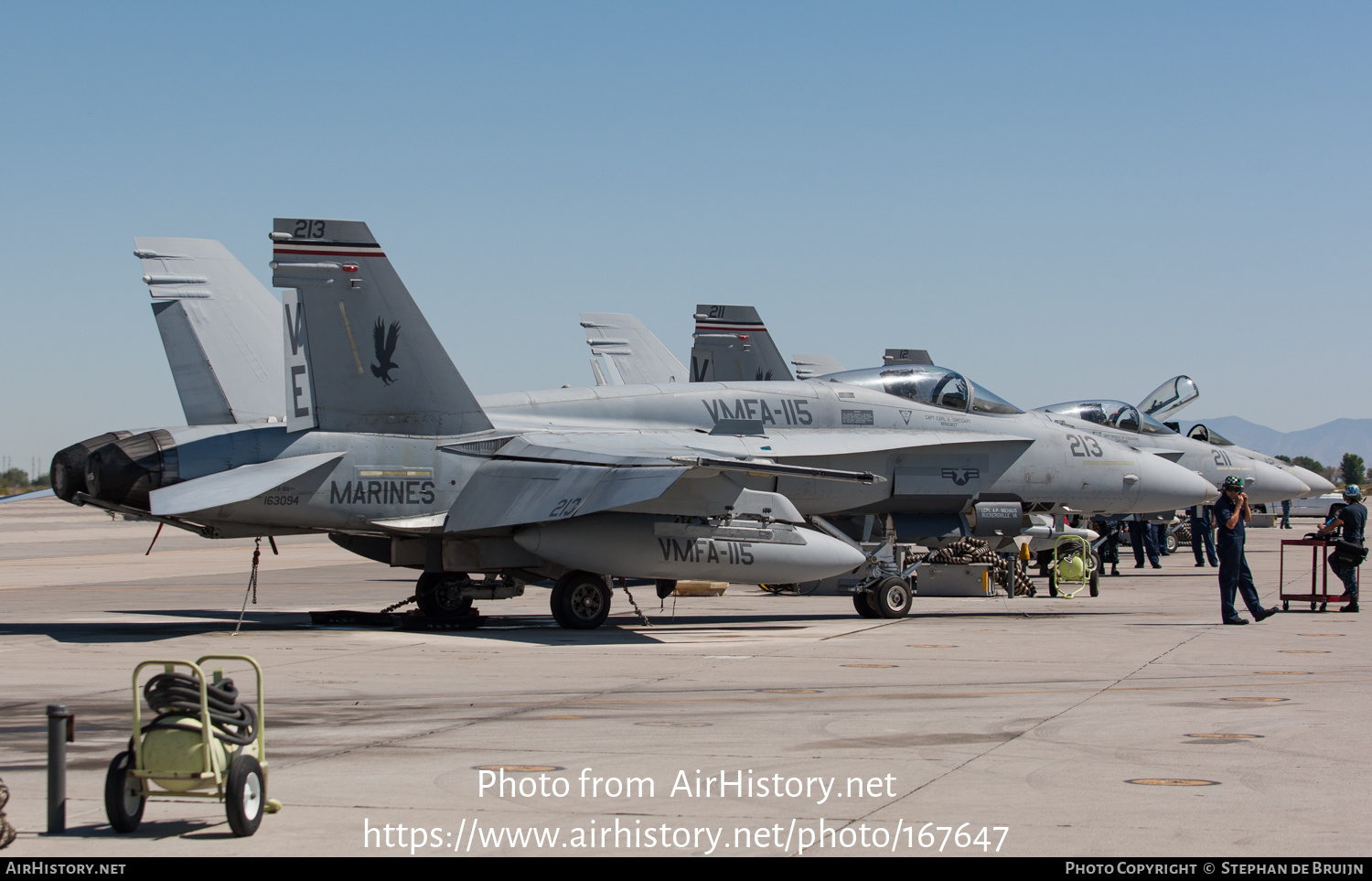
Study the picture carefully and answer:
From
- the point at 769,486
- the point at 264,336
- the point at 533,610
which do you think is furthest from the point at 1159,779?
the point at 264,336

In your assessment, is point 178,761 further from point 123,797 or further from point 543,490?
point 543,490

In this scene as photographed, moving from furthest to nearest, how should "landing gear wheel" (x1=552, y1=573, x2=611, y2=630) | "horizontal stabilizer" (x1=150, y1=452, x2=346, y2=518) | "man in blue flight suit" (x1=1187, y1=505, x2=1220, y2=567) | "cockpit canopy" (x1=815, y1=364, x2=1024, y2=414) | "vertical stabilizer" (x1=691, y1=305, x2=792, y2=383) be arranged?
"man in blue flight suit" (x1=1187, y1=505, x2=1220, y2=567), "vertical stabilizer" (x1=691, y1=305, x2=792, y2=383), "cockpit canopy" (x1=815, y1=364, x2=1024, y2=414), "landing gear wheel" (x1=552, y1=573, x2=611, y2=630), "horizontal stabilizer" (x1=150, y1=452, x2=346, y2=518)

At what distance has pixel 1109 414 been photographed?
24.0 meters

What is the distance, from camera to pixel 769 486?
16.4 m

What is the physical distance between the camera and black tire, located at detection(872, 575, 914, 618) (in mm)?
16531

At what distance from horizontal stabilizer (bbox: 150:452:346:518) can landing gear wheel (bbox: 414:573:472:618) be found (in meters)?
2.36

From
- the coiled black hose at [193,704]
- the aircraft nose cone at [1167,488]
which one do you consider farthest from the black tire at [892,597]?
the coiled black hose at [193,704]

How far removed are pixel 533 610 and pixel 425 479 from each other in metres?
4.59

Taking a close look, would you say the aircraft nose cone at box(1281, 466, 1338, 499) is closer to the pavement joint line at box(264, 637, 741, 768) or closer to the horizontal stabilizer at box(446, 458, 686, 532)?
the horizontal stabilizer at box(446, 458, 686, 532)

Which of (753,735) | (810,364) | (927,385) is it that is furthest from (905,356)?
(753,735)

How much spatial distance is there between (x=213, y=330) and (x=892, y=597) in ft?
32.4

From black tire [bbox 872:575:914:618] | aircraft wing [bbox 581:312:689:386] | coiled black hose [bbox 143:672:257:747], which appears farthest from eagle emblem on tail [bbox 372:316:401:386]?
aircraft wing [bbox 581:312:689:386]

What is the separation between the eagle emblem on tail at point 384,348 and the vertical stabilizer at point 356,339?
1 centimetres

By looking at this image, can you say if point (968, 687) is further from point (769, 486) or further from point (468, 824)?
point (769, 486)
